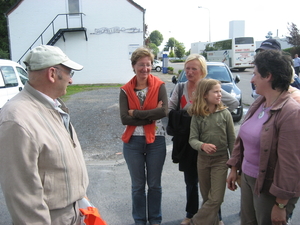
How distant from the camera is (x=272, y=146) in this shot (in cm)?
192

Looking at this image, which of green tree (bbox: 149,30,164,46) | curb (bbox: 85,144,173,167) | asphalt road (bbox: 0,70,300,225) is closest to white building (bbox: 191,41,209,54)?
curb (bbox: 85,144,173,167)

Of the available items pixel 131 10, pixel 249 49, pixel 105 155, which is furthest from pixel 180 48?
pixel 105 155

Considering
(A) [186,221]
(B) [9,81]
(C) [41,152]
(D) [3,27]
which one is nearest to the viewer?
(C) [41,152]

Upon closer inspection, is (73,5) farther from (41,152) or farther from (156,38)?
(156,38)

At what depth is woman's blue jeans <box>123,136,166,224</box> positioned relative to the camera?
2.97 meters

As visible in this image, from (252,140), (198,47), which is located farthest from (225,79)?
(198,47)

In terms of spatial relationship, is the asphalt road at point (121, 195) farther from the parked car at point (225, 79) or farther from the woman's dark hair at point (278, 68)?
the parked car at point (225, 79)

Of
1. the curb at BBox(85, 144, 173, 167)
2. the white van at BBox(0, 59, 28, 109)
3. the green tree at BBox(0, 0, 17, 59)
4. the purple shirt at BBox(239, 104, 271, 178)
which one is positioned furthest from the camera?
the green tree at BBox(0, 0, 17, 59)

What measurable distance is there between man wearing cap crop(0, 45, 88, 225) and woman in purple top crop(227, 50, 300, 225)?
50.9 inches

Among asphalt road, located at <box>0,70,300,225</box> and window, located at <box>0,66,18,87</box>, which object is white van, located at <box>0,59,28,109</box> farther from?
asphalt road, located at <box>0,70,300,225</box>

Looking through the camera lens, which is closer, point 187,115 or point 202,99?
point 202,99

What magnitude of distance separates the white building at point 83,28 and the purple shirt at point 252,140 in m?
19.3

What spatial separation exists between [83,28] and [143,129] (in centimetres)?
1914

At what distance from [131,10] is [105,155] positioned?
677 inches
